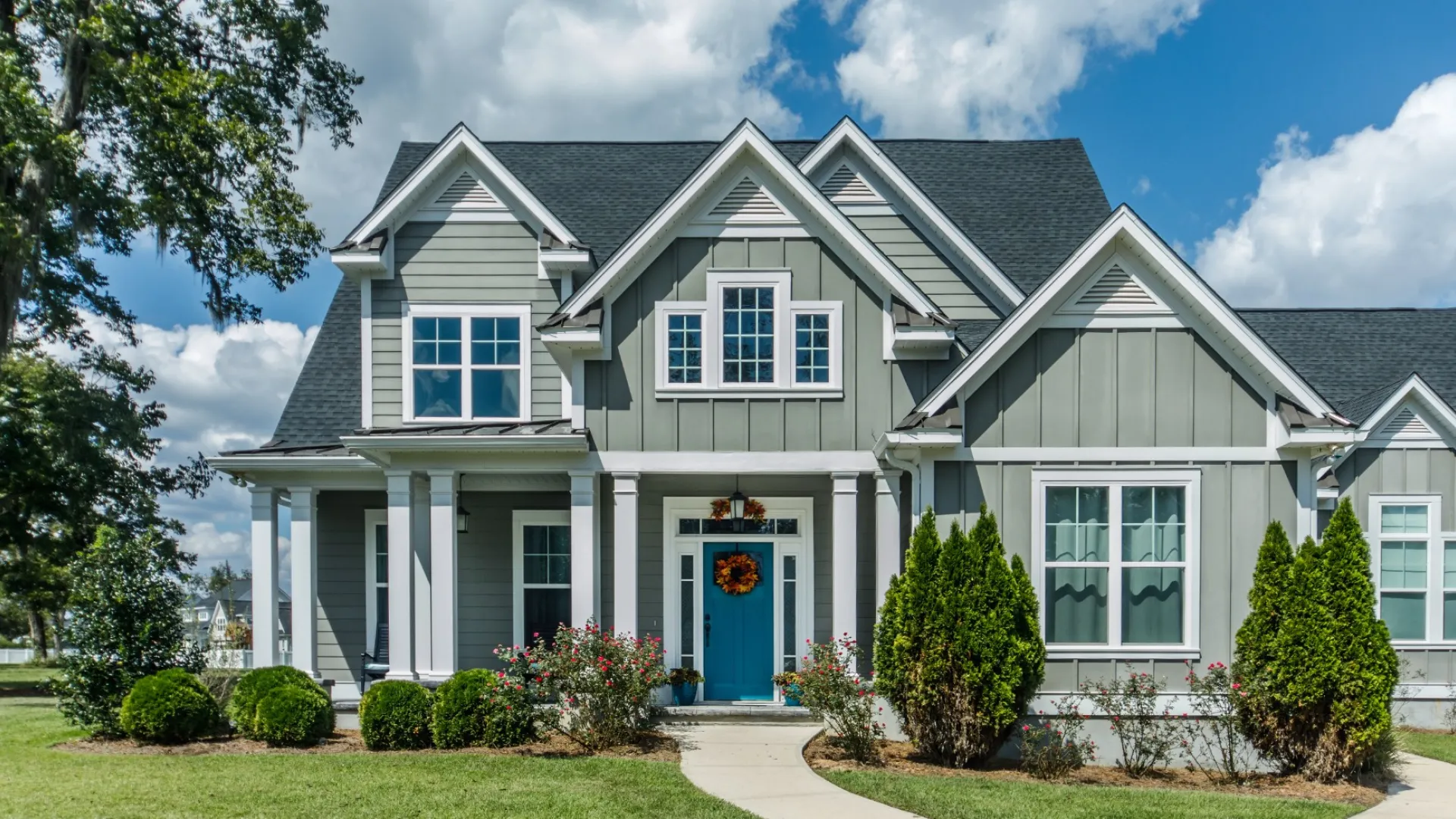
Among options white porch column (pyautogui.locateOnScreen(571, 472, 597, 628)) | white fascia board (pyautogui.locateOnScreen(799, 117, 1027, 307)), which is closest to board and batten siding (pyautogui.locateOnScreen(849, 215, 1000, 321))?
white fascia board (pyautogui.locateOnScreen(799, 117, 1027, 307))

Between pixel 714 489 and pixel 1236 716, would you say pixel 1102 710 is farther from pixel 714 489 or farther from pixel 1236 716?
pixel 714 489

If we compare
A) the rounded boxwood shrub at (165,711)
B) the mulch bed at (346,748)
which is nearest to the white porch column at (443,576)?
the mulch bed at (346,748)

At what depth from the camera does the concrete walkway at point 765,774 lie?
325 inches

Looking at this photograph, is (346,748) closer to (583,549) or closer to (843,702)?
(583,549)

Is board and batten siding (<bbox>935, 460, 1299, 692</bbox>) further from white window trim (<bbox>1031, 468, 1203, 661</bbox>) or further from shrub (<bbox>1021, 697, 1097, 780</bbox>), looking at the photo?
shrub (<bbox>1021, 697, 1097, 780</bbox>)

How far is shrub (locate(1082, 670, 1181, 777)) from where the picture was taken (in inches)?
396

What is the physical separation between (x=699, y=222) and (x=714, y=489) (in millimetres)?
3521

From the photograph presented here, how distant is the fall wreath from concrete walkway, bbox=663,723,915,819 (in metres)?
1.91

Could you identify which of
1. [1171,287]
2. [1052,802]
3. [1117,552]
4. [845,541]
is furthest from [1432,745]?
[845,541]

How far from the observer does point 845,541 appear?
39.4ft

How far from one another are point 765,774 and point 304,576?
703 cm

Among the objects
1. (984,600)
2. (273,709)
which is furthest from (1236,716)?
(273,709)

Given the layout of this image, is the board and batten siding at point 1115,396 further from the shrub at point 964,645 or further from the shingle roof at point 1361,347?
the shingle roof at point 1361,347

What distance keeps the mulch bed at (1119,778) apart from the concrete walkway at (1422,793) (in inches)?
7.1
